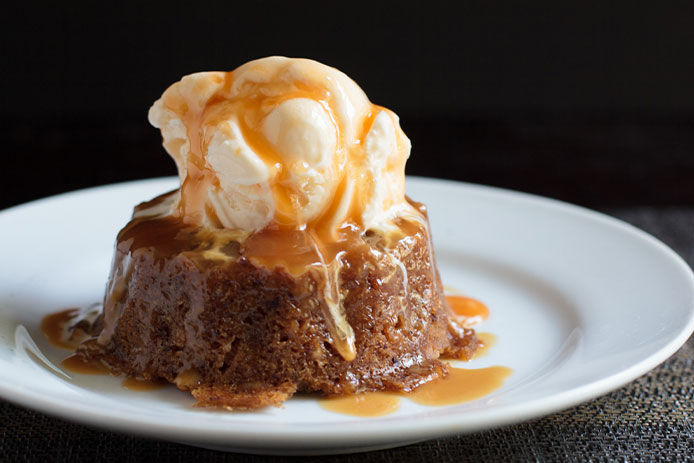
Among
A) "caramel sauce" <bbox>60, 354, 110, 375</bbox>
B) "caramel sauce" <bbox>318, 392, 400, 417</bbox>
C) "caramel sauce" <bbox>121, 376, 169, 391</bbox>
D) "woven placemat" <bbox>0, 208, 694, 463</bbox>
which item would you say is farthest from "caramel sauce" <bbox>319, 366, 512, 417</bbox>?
"caramel sauce" <bbox>60, 354, 110, 375</bbox>

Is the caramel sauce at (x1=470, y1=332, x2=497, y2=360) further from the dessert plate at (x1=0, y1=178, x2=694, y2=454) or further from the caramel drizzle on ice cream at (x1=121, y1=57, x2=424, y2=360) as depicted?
the caramel drizzle on ice cream at (x1=121, y1=57, x2=424, y2=360)

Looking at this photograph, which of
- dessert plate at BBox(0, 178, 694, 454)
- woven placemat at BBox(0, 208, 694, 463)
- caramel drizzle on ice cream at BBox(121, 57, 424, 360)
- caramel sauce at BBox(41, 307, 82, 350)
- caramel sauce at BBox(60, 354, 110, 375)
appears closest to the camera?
dessert plate at BBox(0, 178, 694, 454)

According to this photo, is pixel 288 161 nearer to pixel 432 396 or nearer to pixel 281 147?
pixel 281 147

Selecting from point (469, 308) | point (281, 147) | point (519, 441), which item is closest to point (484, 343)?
point (469, 308)

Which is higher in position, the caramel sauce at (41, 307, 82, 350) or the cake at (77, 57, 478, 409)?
the cake at (77, 57, 478, 409)

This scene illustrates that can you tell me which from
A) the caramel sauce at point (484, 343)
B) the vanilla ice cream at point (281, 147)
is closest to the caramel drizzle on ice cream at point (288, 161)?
the vanilla ice cream at point (281, 147)

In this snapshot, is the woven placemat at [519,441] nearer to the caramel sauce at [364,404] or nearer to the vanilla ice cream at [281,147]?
the caramel sauce at [364,404]
